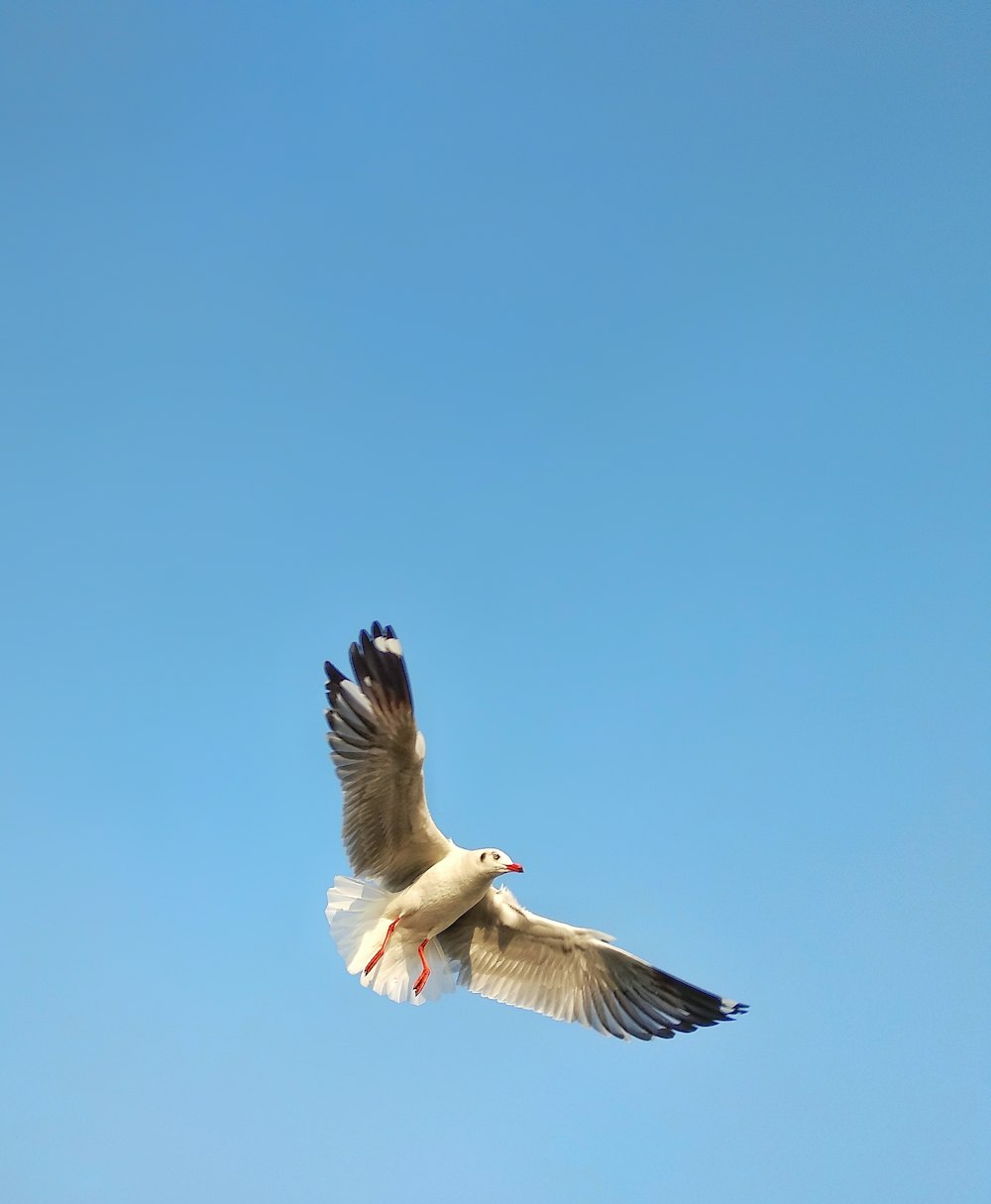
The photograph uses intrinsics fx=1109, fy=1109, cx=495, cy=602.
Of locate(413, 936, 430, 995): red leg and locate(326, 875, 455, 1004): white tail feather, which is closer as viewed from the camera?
locate(326, 875, 455, 1004): white tail feather

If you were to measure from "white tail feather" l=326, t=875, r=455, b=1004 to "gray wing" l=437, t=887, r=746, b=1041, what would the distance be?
717 millimetres

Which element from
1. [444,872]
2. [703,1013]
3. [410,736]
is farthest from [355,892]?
[703,1013]

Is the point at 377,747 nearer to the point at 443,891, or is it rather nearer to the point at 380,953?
the point at 443,891

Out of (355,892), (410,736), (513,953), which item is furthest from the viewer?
(513,953)

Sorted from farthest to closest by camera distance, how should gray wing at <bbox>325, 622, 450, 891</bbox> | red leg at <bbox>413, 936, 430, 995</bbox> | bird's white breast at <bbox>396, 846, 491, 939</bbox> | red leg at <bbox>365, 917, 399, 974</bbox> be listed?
red leg at <bbox>413, 936, 430, 995</bbox> → red leg at <bbox>365, 917, 399, 974</bbox> → bird's white breast at <bbox>396, 846, 491, 939</bbox> → gray wing at <bbox>325, 622, 450, 891</bbox>

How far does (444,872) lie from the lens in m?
9.12

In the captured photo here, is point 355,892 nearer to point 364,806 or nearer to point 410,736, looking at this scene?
point 364,806

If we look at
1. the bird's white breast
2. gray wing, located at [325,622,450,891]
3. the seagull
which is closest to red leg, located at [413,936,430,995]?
the seagull

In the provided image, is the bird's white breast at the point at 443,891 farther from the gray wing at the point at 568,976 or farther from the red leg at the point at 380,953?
the gray wing at the point at 568,976

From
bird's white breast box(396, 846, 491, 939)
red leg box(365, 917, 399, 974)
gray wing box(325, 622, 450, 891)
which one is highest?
gray wing box(325, 622, 450, 891)

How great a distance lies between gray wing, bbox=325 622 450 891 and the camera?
8633 millimetres

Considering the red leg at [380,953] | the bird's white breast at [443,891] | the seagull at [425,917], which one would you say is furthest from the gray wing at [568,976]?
the red leg at [380,953]

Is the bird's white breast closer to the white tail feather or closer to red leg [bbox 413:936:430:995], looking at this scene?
the white tail feather

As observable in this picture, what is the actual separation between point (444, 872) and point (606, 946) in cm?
169
